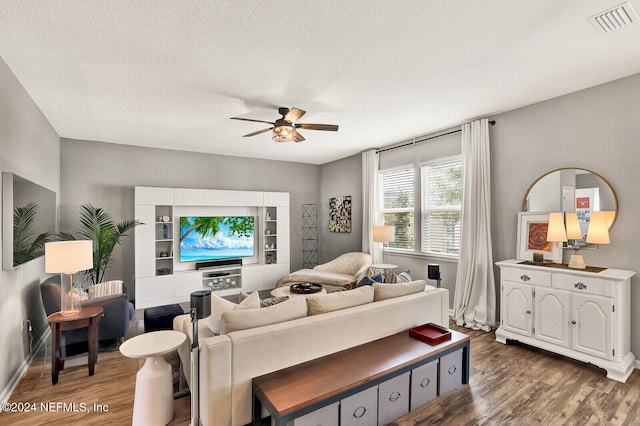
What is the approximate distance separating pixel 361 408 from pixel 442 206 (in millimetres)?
3342

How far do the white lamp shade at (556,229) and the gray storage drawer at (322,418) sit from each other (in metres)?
2.73

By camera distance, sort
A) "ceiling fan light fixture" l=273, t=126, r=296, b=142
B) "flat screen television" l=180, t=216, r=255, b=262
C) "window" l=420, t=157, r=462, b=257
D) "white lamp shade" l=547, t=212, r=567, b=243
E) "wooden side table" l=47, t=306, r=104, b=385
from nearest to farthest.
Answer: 1. "wooden side table" l=47, t=306, r=104, b=385
2. "white lamp shade" l=547, t=212, r=567, b=243
3. "ceiling fan light fixture" l=273, t=126, r=296, b=142
4. "window" l=420, t=157, r=462, b=257
5. "flat screen television" l=180, t=216, r=255, b=262

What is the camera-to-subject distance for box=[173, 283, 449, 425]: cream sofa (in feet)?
6.29

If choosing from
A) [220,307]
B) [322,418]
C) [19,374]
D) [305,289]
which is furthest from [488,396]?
[19,374]

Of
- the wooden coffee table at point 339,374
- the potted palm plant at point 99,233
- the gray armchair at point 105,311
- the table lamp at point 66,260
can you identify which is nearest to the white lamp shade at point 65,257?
the table lamp at point 66,260

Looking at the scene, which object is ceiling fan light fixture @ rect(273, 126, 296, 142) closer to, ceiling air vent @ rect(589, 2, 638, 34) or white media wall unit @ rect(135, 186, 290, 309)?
ceiling air vent @ rect(589, 2, 638, 34)

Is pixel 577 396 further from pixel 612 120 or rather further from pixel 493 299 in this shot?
pixel 612 120

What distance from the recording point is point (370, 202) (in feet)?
18.7

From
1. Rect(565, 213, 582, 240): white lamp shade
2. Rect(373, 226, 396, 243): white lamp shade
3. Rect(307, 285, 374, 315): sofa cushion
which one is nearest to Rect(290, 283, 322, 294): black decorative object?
Rect(373, 226, 396, 243): white lamp shade

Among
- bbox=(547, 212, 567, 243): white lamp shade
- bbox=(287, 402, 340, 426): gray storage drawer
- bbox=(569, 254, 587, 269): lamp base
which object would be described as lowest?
bbox=(287, 402, 340, 426): gray storage drawer

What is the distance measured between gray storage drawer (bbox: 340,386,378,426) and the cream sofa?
16.0 inches

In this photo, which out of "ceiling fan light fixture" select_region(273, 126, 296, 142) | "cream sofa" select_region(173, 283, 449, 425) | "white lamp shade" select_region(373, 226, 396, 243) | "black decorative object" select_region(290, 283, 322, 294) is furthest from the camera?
"white lamp shade" select_region(373, 226, 396, 243)

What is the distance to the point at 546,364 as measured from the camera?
3.00 metres

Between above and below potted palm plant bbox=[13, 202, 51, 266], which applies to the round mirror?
above
